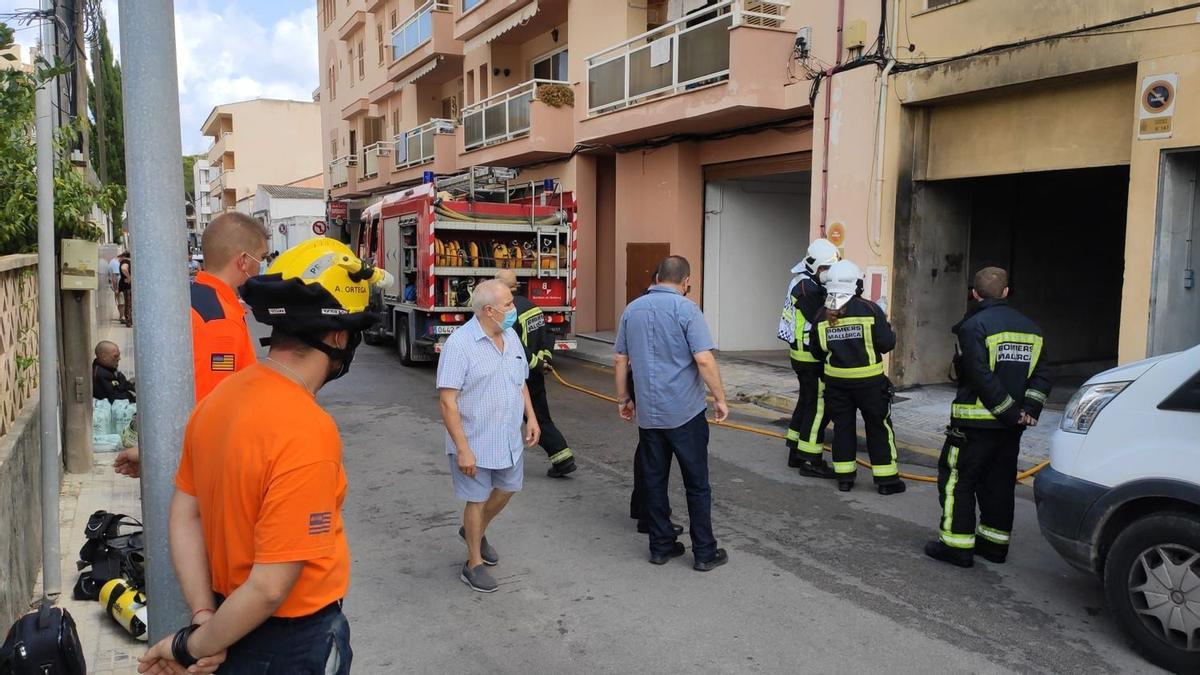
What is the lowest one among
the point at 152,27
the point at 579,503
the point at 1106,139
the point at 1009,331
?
the point at 579,503

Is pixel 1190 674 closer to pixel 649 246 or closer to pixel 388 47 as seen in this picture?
pixel 649 246

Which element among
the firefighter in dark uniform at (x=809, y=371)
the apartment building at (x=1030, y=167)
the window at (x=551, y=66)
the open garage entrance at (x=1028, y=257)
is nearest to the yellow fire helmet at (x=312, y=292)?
the firefighter in dark uniform at (x=809, y=371)

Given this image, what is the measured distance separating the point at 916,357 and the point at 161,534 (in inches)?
403

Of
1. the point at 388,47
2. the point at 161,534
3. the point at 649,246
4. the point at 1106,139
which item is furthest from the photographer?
the point at 388,47

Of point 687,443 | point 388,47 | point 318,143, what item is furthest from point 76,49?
point 318,143

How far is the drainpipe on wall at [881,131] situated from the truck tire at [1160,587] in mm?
7272

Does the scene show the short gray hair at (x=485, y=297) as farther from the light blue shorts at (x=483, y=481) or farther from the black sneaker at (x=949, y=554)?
the black sneaker at (x=949, y=554)

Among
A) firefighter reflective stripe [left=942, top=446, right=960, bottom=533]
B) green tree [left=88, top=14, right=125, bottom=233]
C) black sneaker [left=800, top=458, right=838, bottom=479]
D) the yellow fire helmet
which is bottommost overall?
black sneaker [left=800, top=458, right=838, bottom=479]

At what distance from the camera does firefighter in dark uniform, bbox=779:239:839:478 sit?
7141 millimetres

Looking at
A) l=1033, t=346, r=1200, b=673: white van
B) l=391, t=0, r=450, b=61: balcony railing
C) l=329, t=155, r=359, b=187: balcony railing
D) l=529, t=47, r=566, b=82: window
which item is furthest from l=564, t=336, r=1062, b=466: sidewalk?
l=329, t=155, r=359, b=187: balcony railing

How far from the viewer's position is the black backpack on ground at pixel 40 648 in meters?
2.38

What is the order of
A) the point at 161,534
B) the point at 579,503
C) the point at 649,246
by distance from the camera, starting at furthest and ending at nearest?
1. the point at 649,246
2. the point at 579,503
3. the point at 161,534

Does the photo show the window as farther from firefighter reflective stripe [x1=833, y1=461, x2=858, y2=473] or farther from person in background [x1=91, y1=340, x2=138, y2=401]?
firefighter reflective stripe [x1=833, y1=461, x2=858, y2=473]

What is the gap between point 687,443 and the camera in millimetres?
5043
